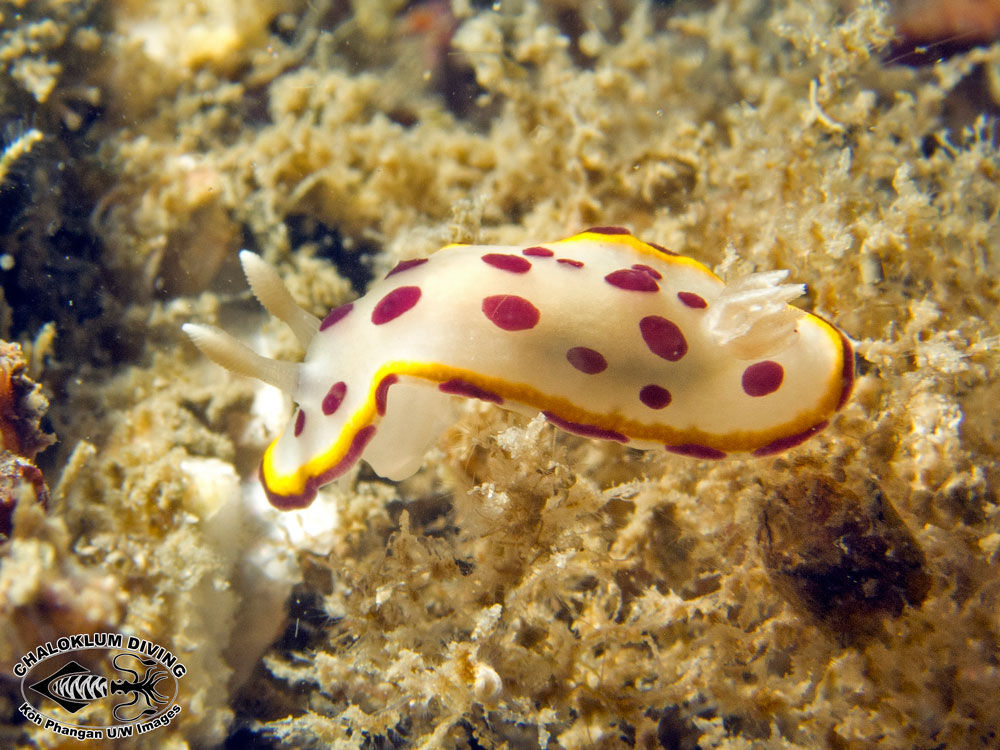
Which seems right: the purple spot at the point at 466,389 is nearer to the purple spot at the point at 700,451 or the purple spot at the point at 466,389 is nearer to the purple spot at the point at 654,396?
the purple spot at the point at 654,396

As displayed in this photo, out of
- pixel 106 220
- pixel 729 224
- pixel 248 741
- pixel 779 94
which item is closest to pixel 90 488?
pixel 248 741

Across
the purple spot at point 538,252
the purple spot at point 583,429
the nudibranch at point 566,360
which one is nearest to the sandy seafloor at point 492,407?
the purple spot at point 583,429

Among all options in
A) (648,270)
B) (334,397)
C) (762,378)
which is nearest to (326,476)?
(334,397)

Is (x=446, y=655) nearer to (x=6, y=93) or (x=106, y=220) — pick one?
(x=106, y=220)

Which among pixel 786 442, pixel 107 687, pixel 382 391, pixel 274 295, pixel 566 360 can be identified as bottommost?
pixel 786 442

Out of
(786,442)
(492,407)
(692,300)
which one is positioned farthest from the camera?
(492,407)

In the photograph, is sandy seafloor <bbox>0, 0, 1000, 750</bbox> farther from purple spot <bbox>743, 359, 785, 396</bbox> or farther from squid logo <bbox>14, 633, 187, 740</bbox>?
purple spot <bbox>743, 359, 785, 396</bbox>

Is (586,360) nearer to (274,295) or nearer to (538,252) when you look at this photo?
(538,252)
